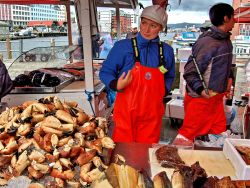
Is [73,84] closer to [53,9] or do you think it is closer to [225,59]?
[225,59]

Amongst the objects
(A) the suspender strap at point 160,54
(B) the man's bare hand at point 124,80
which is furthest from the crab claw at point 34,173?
(A) the suspender strap at point 160,54

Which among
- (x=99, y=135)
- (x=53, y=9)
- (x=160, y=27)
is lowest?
(x=99, y=135)

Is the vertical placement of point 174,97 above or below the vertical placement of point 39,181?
below

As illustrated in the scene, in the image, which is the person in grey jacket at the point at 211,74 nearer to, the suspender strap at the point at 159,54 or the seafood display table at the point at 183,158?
the suspender strap at the point at 159,54

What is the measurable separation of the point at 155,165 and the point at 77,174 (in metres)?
0.43

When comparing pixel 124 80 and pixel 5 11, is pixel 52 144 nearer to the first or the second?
pixel 124 80

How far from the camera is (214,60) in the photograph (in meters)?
3.01

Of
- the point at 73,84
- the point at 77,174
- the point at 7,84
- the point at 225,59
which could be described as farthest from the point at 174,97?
the point at 77,174

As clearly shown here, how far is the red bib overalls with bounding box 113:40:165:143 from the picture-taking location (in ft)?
8.17

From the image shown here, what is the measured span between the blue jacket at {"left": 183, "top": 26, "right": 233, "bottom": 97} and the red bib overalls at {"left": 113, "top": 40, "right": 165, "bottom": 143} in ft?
2.07

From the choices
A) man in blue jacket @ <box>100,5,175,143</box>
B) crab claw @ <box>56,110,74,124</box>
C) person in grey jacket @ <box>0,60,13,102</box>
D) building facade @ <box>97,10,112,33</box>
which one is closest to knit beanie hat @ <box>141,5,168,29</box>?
man in blue jacket @ <box>100,5,175,143</box>

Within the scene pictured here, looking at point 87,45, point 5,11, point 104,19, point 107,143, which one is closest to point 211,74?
point 87,45

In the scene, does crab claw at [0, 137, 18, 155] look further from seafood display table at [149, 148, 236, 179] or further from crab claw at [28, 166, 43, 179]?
seafood display table at [149, 148, 236, 179]

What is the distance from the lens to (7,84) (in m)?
3.28
